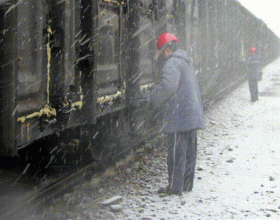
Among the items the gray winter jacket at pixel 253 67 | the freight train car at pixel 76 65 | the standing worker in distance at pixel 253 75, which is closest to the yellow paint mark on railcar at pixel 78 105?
the freight train car at pixel 76 65

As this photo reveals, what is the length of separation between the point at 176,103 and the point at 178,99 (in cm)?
5

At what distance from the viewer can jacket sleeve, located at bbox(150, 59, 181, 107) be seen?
488 centimetres

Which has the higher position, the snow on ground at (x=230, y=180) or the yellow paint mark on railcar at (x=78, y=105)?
the yellow paint mark on railcar at (x=78, y=105)

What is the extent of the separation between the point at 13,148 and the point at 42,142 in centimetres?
188

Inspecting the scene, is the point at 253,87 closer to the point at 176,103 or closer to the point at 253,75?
the point at 253,75

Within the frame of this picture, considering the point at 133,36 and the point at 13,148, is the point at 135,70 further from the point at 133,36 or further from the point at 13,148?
the point at 13,148

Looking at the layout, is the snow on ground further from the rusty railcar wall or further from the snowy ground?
the rusty railcar wall

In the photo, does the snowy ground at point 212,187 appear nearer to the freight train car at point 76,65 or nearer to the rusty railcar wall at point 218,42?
the freight train car at point 76,65

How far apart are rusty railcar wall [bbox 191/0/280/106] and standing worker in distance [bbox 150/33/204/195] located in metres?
5.22

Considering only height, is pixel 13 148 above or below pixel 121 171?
above

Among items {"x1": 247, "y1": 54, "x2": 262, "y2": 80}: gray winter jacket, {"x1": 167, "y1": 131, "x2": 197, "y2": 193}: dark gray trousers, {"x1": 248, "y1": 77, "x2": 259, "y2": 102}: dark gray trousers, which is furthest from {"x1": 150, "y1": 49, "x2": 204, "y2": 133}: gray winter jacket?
{"x1": 247, "y1": 54, "x2": 262, "y2": 80}: gray winter jacket

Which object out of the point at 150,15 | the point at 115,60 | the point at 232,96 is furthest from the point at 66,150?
the point at 232,96

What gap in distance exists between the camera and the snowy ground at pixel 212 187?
4.46 metres

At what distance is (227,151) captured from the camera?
7309 millimetres
